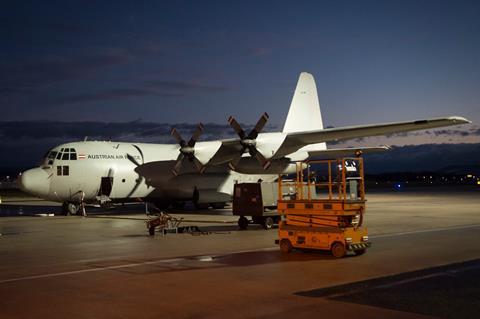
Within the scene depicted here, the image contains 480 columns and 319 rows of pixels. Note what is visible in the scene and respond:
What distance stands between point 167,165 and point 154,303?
2082cm

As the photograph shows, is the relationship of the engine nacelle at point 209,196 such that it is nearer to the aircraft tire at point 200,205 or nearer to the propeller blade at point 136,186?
the aircraft tire at point 200,205

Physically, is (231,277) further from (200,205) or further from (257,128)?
(200,205)

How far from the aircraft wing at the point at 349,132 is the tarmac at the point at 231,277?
592 centimetres

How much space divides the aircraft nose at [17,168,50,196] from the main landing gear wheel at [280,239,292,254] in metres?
15.7

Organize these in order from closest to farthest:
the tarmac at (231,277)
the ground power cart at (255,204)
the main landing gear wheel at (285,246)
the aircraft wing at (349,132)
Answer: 1. the tarmac at (231,277)
2. the main landing gear wheel at (285,246)
3. the ground power cart at (255,204)
4. the aircraft wing at (349,132)

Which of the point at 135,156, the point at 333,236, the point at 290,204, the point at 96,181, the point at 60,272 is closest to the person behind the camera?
the point at 60,272

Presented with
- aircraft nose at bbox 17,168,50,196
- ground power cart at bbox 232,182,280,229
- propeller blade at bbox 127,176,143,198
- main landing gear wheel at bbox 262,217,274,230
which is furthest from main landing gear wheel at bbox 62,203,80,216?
main landing gear wheel at bbox 262,217,274,230

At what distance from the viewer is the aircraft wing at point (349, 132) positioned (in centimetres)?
2215

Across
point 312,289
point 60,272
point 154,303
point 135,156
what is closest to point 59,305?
point 154,303

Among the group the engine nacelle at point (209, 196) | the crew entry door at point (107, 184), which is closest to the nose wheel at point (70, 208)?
the crew entry door at point (107, 184)

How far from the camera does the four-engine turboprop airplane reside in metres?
25.7

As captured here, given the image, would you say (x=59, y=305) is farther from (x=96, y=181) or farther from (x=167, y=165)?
(x=167, y=165)

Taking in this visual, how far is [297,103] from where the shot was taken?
3312cm

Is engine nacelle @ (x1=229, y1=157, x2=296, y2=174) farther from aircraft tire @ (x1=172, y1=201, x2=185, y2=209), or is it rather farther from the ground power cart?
the ground power cart
